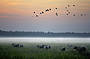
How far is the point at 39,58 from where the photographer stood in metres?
11.9

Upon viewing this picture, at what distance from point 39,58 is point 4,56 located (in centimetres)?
169

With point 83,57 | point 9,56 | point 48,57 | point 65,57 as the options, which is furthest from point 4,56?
point 83,57

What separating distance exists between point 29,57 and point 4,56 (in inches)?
46.7

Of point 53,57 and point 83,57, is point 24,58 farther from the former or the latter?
point 83,57

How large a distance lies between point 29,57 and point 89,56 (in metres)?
2.99

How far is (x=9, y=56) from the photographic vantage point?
485 inches

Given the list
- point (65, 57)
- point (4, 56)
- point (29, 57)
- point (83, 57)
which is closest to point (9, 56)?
point (4, 56)

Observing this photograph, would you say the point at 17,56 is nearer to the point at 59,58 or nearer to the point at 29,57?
the point at 29,57

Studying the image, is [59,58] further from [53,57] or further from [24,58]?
[24,58]

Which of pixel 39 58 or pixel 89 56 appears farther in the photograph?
pixel 89 56

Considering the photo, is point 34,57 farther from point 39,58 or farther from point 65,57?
point 65,57

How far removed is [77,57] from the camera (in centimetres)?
1241

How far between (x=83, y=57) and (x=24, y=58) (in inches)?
111

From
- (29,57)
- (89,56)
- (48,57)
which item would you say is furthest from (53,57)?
(89,56)
